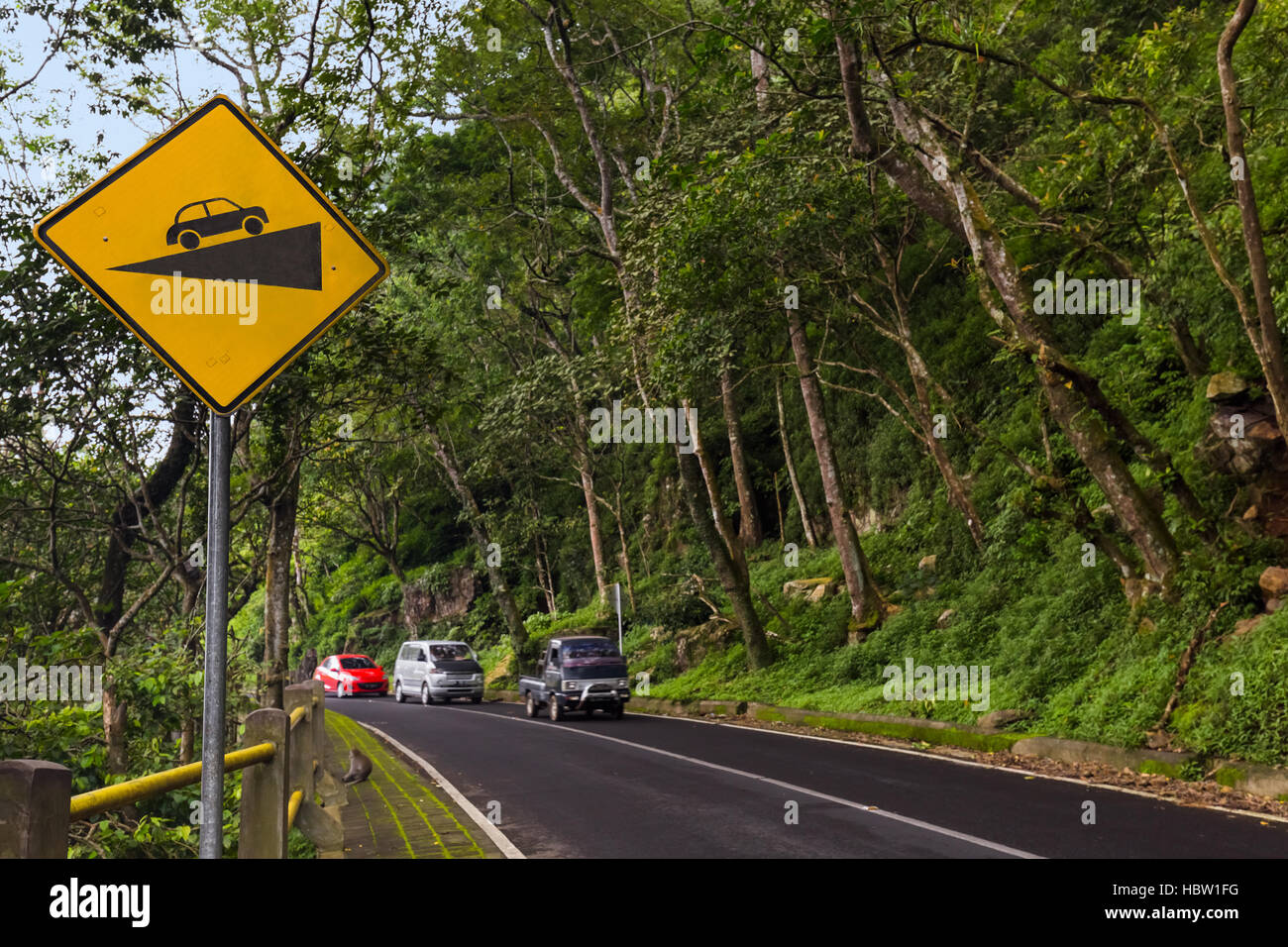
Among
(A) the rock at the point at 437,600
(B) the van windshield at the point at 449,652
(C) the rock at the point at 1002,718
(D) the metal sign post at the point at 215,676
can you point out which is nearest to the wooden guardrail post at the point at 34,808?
(D) the metal sign post at the point at 215,676

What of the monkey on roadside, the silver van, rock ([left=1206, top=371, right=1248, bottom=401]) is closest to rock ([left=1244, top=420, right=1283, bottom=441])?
rock ([left=1206, top=371, right=1248, bottom=401])

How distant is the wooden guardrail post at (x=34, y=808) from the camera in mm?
2242

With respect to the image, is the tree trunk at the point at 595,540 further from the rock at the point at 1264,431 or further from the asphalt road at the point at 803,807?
the rock at the point at 1264,431

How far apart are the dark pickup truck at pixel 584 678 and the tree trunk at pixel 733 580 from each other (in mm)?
2983

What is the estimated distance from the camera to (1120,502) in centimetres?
1395

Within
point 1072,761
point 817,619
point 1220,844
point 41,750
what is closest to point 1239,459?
point 1072,761

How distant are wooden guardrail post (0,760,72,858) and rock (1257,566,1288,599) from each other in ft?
44.2

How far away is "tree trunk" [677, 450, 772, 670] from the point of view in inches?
921

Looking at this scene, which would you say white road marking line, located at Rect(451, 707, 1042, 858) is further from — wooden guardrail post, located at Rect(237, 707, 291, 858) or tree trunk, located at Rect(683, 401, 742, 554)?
tree trunk, located at Rect(683, 401, 742, 554)

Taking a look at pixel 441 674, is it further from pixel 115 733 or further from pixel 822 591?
pixel 115 733

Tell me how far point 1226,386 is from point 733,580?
11.7 meters

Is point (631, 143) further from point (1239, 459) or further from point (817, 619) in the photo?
point (1239, 459)

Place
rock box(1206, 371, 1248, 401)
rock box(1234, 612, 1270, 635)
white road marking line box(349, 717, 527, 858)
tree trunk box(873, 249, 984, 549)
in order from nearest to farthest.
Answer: white road marking line box(349, 717, 527, 858)
rock box(1234, 612, 1270, 635)
rock box(1206, 371, 1248, 401)
tree trunk box(873, 249, 984, 549)

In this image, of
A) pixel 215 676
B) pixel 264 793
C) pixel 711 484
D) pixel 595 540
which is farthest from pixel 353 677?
pixel 215 676
